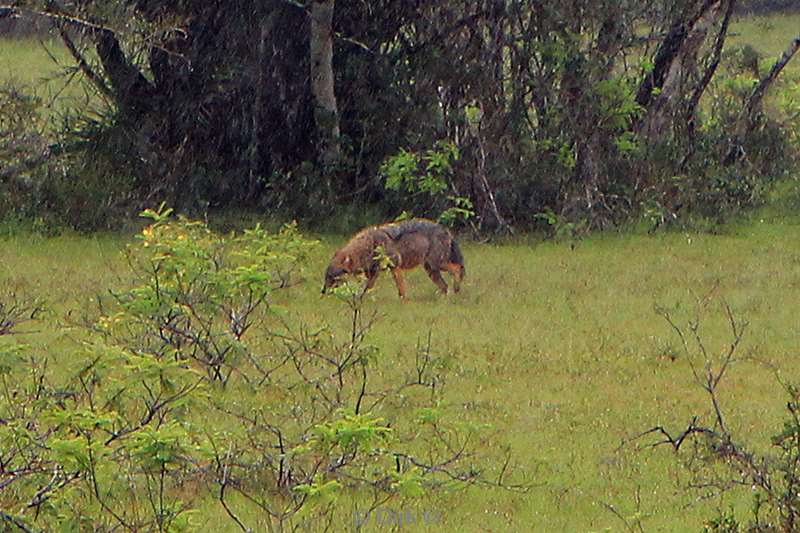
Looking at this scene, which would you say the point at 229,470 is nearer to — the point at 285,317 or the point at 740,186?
the point at 285,317

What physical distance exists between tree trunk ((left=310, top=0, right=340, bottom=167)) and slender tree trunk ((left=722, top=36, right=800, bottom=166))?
5202mm

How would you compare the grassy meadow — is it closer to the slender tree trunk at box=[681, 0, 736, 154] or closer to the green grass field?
the green grass field

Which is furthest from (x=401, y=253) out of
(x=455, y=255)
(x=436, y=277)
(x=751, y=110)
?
(x=751, y=110)

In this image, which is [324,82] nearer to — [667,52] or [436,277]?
[667,52]

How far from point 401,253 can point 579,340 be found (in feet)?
7.54

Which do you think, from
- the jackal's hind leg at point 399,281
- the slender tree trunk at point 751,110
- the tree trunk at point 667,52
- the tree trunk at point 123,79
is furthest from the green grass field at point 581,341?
the tree trunk at point 123,79

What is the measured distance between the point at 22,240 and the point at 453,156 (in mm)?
5077

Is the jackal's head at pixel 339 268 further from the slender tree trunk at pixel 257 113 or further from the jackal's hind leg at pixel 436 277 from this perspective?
the slender tree trunk at pixel 257 113

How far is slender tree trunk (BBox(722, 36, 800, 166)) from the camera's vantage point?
2120cm

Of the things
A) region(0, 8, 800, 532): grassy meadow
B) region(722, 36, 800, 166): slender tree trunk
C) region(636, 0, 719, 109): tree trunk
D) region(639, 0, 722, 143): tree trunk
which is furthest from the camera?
region(722, 36, 800, 166): slender tree trunk

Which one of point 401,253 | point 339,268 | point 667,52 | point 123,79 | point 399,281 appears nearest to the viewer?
point 339,268

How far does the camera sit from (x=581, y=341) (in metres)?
14.1

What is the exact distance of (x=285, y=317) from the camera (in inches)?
571

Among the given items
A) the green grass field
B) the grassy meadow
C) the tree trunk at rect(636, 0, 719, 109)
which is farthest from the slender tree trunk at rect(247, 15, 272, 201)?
the tree trunk at rect(636, 0, 719, 109)
